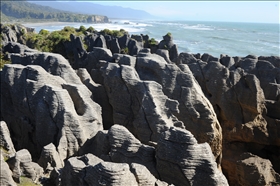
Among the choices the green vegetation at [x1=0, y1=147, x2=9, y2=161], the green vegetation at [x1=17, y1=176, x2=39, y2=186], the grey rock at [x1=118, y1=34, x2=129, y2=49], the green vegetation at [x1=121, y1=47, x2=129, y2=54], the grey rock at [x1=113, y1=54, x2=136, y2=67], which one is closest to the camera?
the green vegetation at [x1=17, y1=176, x2=39, y2=186]

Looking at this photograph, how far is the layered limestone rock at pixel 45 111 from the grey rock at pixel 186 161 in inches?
182

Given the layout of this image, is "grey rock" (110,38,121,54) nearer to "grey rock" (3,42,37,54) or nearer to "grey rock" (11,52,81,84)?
"grey rock" (3,42,37,54)

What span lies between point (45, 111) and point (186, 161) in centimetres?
703

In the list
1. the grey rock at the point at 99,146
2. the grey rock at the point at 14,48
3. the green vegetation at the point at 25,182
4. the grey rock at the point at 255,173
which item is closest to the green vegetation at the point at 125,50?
the grey rock at the point at 14,48

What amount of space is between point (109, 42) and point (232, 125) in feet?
75.2

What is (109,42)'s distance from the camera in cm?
3841

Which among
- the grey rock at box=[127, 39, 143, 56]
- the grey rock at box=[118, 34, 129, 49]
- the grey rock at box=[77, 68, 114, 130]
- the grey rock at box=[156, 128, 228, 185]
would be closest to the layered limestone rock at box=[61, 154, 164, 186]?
the grey rock at box=[156, 128, 228, 185]

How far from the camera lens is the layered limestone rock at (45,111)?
13367 mm

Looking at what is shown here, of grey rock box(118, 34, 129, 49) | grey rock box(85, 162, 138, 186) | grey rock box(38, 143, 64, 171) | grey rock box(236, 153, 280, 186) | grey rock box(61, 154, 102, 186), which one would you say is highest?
grey rock box(118, 34, 129, 49)

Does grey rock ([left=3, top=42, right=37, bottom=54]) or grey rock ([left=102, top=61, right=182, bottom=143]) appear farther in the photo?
grey rock ([left=3, top=42, right=37, bottom=54])

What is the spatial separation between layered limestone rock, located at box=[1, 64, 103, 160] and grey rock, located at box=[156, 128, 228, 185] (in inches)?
182

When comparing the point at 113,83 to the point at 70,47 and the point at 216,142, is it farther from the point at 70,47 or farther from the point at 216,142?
the point at 70,47

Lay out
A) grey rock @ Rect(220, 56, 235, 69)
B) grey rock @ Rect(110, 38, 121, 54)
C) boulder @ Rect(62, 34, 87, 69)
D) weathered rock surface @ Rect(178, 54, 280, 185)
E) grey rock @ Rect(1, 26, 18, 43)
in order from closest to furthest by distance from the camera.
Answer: weathered rock surface @ Rect(178, 54, 280, 185), grey rock @ Rect(220, 56, 235, 69), boulder @ Rect(62, 34, 87, 69), grey rock @ Rect(110, 38, 121, 54), grey rock @ Rect(1, 26, 18, 43)

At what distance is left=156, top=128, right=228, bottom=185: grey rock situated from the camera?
9805mm
